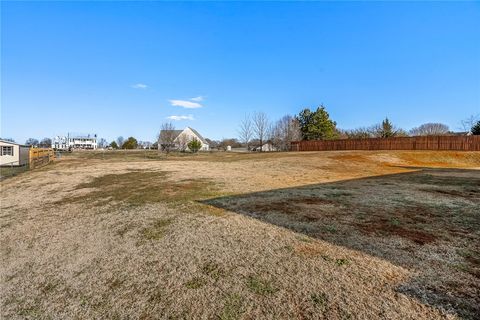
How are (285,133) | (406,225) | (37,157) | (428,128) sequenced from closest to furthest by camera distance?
1. (406,225)
2. (37,157)
3. (285,133)
4. (428,128)

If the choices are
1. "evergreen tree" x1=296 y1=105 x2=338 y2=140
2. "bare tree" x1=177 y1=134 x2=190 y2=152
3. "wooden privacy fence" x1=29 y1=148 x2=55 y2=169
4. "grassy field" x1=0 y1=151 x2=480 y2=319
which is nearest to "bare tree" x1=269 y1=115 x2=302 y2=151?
"evergreen tree" x1=296 y1=105 x2=338 y2=140

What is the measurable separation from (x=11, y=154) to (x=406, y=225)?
1331 inches

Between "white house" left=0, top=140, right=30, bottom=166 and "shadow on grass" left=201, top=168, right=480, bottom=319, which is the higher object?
"white house" left=0, top=140, right=30, bottom=166

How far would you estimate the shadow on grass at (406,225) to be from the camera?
238 centimetres

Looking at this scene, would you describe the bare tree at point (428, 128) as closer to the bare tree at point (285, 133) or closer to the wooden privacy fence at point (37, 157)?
the bare tree at point (285, 133)

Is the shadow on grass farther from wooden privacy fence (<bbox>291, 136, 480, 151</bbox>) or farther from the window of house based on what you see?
the window of house

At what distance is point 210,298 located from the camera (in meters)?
2.37

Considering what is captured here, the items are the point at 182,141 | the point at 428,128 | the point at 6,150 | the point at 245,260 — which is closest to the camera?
the point at 245,260

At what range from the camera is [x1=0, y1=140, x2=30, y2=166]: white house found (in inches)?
960

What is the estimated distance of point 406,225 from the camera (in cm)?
410

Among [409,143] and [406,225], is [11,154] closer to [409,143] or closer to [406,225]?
[406,225]

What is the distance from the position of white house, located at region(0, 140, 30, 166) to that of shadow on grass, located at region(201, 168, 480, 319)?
2878 cm

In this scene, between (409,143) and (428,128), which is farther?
(428,128)

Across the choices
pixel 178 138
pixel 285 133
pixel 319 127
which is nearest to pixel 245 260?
pixel 319 127
